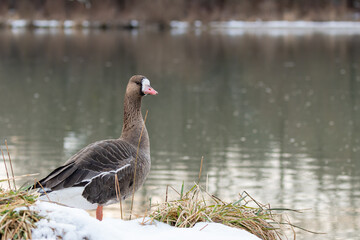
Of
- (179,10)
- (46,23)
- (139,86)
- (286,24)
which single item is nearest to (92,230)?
(139,86)

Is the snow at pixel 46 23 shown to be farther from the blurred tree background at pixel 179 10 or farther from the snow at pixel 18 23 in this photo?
the snow at pixel 18 23

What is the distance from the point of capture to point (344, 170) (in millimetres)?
11594

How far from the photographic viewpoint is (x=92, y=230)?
126 inches

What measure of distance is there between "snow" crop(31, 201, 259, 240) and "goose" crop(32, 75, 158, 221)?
34.2 inches

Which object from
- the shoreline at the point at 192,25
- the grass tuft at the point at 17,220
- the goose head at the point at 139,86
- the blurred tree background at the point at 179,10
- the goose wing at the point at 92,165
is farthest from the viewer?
the shoreline at the point at 192,25

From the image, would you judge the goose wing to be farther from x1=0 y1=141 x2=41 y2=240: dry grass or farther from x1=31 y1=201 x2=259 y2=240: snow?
x1=0 y1=141 x2=41 y2=240: dry grass

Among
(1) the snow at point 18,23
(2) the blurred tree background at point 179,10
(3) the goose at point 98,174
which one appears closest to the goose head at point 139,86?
(3) the goose at point 98,174

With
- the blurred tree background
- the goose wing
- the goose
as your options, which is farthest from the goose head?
the blurred tree background

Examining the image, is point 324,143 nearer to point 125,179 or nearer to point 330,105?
point 330,105

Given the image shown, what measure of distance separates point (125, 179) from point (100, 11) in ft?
174

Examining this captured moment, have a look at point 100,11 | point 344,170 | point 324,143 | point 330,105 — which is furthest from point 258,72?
point 100,11

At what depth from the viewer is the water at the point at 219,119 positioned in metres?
10.3

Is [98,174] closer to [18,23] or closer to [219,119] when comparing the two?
[219,119]

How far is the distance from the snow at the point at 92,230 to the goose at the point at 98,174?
2.85 feet
